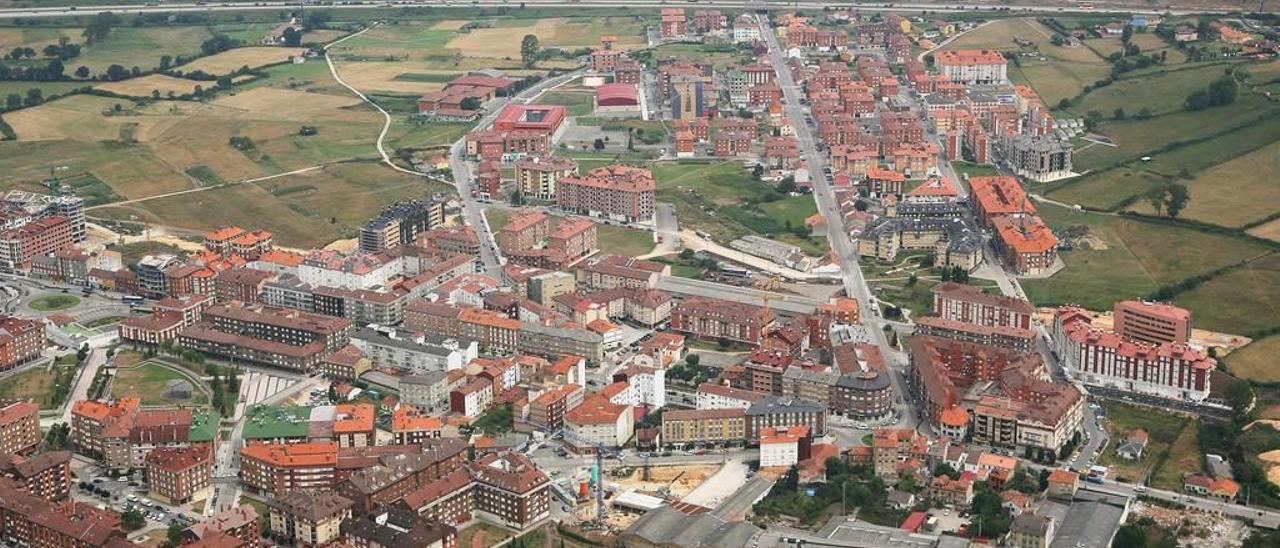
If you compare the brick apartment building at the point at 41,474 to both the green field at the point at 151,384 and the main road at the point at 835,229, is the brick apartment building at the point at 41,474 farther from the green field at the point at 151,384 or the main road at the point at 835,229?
the main road at the point at 835,229

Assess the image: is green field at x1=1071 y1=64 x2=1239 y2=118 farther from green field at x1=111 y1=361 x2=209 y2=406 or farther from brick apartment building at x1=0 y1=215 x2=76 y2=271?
green field at x1=111 y1=361 x2=209 y2=406

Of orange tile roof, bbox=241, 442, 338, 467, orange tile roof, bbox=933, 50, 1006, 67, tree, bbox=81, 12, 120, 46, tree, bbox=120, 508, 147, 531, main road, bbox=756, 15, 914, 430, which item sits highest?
tree, bbox=81, 12, 120, 46

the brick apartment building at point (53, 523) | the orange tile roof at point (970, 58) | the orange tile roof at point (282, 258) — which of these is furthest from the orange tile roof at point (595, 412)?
the orange tile roof at point (970, 58)

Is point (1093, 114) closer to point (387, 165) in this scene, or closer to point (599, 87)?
point (599, 87)

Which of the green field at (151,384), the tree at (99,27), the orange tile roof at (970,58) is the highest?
the tree at (99,27)

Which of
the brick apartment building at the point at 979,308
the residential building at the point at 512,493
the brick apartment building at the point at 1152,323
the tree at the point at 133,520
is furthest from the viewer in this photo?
the brick apartment building at the point at 979,308

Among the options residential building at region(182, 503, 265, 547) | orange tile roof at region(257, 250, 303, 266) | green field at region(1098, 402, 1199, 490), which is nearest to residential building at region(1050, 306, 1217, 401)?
green field at region(1098, 402, 1199, 490)
